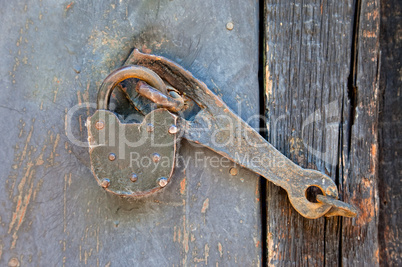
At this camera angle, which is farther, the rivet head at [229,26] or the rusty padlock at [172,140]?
the rivet head at [229,26]

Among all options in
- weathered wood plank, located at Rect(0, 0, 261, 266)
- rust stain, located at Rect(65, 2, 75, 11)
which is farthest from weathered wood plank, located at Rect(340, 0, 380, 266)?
rust stain, located at Rect(65, 2, 75, 11)

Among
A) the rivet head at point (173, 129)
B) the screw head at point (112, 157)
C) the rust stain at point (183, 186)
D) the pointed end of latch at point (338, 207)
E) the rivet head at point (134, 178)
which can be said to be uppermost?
the rivet head at point (173, 129)

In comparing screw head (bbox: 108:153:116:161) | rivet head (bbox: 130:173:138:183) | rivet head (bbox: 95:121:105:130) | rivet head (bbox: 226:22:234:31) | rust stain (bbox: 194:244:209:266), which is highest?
rivet head (bbox: 226:22:234:31)

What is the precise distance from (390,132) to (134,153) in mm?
605

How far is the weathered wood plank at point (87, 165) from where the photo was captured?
65 centimetres

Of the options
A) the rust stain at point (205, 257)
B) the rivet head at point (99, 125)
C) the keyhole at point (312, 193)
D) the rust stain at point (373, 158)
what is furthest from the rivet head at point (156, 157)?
the rust stain at point (373, 158)

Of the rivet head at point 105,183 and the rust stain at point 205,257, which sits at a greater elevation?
the rivet head at point 105,183

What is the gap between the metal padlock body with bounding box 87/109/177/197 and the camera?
1.97 ft

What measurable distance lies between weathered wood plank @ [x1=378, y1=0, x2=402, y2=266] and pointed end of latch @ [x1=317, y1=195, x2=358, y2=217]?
0.20 meters

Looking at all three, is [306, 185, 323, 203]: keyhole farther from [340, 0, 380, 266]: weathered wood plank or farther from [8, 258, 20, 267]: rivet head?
[8, 258, 20, 267]: rivet head

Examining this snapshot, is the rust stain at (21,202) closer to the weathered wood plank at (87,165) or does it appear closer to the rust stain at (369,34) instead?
the weathered wood plank at (87,165)

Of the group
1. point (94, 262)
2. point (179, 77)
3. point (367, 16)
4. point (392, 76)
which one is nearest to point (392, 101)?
point (392, 76)

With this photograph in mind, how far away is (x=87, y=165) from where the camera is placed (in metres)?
0.67

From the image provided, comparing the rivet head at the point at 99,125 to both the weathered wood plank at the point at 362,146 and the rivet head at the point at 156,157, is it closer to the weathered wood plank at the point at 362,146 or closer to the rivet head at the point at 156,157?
the rivet head at the point at 156,157
